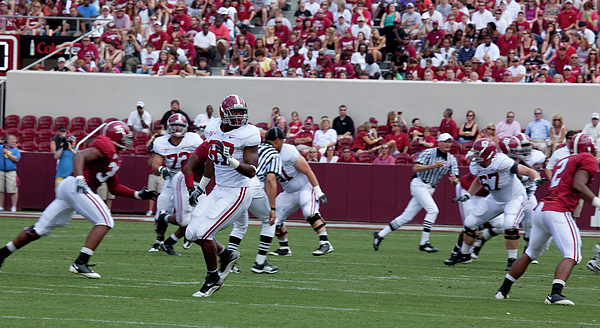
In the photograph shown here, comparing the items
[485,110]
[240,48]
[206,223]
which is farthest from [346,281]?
[240,48]

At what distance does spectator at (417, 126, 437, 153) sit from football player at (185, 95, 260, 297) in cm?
1035

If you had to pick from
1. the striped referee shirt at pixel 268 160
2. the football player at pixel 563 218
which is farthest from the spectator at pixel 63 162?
the football player at pixel 563 218

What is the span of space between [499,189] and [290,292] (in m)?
3.47

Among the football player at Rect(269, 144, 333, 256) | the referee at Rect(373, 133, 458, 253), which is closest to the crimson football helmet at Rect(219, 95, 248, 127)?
the football player at Rect(269, 144, 333, 256)

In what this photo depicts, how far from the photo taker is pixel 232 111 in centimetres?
639

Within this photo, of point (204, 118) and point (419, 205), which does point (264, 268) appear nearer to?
point (419, 205)

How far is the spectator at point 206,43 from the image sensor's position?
760 inches

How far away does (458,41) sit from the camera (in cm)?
1822

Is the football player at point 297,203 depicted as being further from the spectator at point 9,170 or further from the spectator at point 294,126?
the spectator at point 9,170

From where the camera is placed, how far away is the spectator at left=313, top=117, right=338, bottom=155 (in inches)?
659

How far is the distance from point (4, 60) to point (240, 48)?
6.84 m

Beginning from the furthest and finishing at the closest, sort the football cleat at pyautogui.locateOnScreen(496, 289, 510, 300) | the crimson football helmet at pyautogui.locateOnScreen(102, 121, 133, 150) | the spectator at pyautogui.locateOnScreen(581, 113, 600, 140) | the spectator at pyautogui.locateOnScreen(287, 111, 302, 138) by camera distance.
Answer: the spectator at pyautogui.locateOnScreen(287, 111, 302, 138) < the spectator at pyautogui.locateOnScreen(581, 113, 600, 140) < the crimson football helmet at pyautogui.locateOnScreen(102, 121, 133, 150) < the football cleat at pyautogui.locateOnScreen(496, 289, 510, 300)

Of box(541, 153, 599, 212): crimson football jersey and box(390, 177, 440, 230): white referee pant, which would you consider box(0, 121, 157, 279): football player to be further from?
box(390, 177, 440, 230): white referee pant

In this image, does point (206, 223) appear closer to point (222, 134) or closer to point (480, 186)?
point (222, 134)
